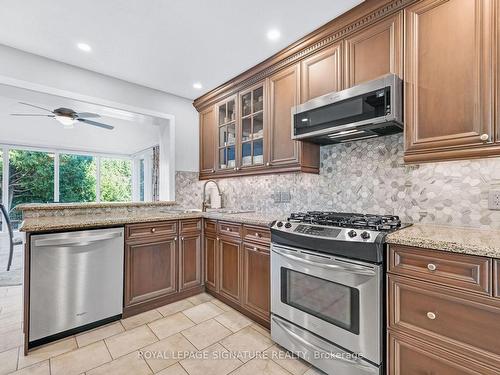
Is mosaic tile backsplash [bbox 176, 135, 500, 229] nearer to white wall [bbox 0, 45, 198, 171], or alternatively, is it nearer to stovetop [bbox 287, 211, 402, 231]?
stovetop [bbox 287, 211, 402, 231]

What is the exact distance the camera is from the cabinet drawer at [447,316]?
3.67 ft

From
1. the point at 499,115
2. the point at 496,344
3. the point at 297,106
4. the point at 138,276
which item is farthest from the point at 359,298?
the point at 138,276

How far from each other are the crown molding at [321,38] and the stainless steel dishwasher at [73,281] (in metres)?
2.09

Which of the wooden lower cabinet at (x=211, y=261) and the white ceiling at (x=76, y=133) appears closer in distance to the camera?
the wooden lower cabinet at (x=211, y=261)

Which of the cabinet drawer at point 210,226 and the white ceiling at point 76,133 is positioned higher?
the white ceiling at point 76,133

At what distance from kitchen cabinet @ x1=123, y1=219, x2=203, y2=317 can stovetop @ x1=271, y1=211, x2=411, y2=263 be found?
4.04ft

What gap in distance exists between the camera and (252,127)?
2867 mm

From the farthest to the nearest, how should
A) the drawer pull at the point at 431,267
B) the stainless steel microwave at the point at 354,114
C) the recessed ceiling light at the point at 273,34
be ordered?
the recessed ceiling light at the point at 273,34 < the stainless steel microwave at the point at 354,114 < the drawer pull at the point at 431,267

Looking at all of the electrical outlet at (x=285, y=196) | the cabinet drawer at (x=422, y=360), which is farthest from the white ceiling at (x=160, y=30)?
the cabinet drawer at (x=422, y=360)

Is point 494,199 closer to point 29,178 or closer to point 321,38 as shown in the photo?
point 321,38

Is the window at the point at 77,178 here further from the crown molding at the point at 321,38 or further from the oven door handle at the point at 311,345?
the oven door handle at the point at 311,345

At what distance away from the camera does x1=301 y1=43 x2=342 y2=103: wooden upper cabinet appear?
2.08 meters

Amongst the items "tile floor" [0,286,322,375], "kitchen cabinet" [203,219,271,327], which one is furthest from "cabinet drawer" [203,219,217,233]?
"tile floor" [0,286,322,375]

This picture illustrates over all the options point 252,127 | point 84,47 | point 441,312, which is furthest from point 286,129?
point 84,47
